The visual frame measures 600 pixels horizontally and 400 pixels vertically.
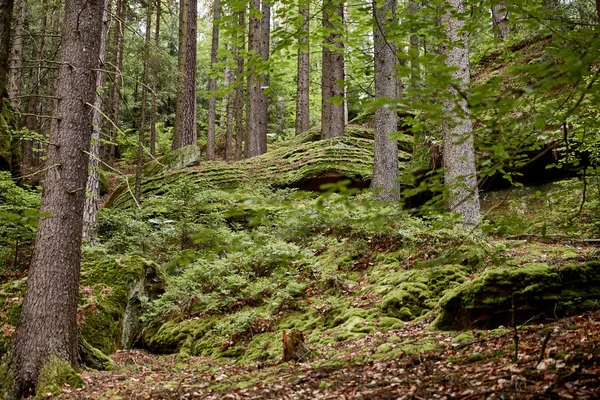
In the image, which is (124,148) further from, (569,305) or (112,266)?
(569,305)

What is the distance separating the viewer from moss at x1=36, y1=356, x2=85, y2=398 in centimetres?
462

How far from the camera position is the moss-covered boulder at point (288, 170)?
1193 centimetres

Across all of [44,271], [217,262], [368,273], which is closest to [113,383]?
[44,271]

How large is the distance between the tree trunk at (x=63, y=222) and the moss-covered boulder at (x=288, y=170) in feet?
20.1

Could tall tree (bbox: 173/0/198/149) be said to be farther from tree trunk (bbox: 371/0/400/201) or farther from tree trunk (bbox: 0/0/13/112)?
tree trunk (bbox: 0/0/13/112)

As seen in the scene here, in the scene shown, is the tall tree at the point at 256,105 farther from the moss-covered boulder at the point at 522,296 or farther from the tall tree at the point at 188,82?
the moss-covered boulder at the point at 522,296

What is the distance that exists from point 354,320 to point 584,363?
3089 millimetres

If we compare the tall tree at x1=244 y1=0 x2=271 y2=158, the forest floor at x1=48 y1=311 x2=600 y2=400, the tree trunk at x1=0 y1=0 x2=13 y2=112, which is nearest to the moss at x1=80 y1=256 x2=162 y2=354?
the forest floor at x1=48 y1=311 x2=600 y2=400

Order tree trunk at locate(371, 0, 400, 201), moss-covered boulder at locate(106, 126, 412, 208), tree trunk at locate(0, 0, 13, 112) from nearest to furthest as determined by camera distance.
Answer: tree trunk at locate(0, 0, 13, 112) → tree trunk at locate(371, 0, 400, 201) → moss-covered boulder at locate(106, 126, 412, 208)

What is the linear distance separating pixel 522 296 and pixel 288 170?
8.73m

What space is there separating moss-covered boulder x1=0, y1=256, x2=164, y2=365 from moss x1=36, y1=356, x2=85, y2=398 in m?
0.61

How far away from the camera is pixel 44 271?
4918 millimetres

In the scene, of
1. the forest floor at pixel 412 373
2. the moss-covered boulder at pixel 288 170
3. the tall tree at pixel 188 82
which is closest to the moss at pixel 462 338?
the forest floor at pixel 412 373

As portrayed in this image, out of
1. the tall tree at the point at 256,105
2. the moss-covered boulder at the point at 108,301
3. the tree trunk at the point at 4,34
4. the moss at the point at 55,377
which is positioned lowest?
the moss at the point at 55,377
